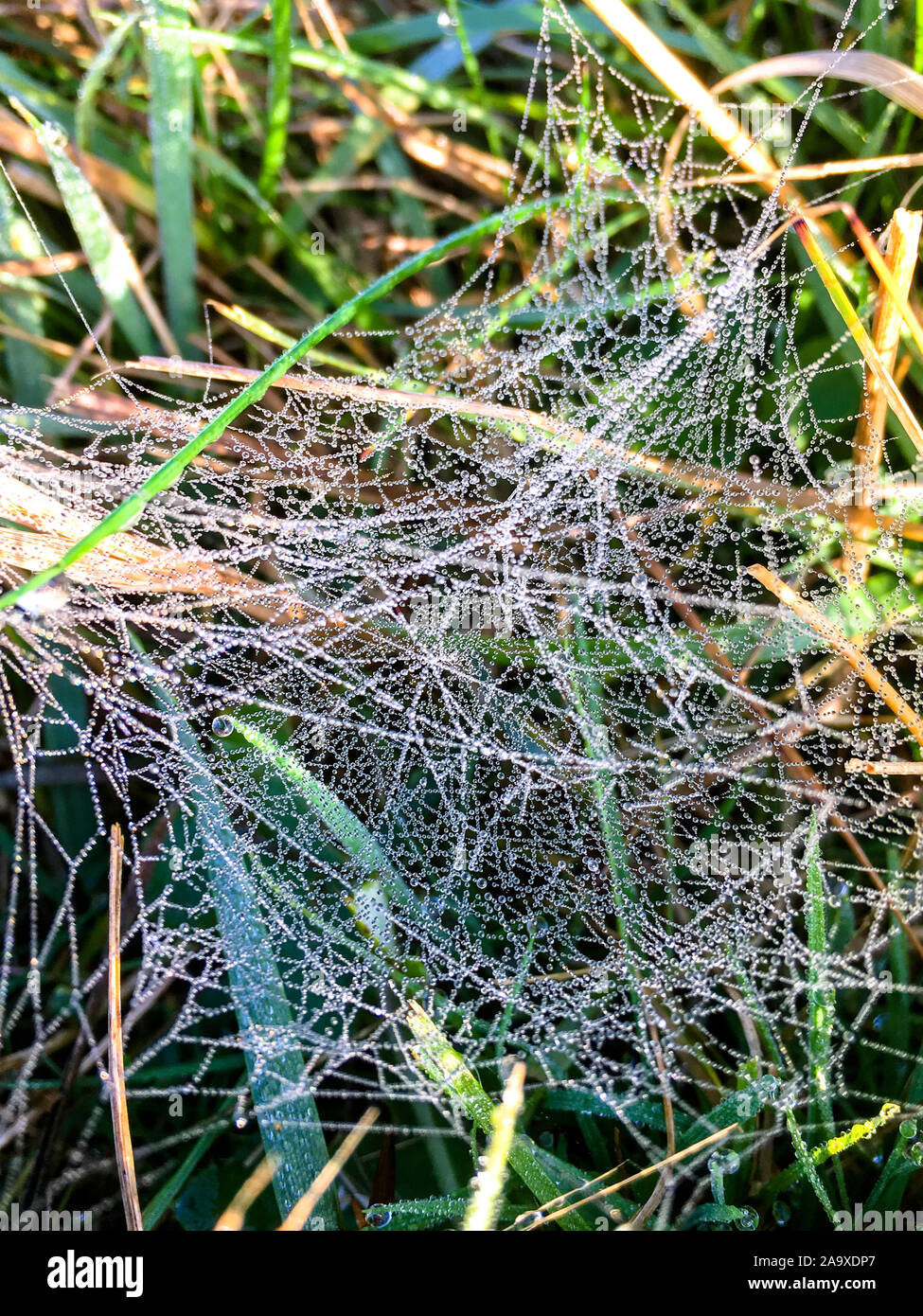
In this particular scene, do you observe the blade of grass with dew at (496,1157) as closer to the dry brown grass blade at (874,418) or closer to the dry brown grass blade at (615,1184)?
the dry brown grass blade at (615,1184)

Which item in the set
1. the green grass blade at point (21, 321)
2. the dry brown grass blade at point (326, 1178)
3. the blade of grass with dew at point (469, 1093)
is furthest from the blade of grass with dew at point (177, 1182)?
the green grass blade at point (21, 321)

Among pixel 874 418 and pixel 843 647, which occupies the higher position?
pixel 874 418

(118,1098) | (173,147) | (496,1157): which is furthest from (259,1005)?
(173,147)

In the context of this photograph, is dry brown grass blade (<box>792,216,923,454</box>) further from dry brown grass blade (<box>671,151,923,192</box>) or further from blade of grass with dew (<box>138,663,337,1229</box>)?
blade of grass with dew (<box>138,663,337,1229</box>)

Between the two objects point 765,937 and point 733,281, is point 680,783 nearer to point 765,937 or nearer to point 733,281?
point 765,937

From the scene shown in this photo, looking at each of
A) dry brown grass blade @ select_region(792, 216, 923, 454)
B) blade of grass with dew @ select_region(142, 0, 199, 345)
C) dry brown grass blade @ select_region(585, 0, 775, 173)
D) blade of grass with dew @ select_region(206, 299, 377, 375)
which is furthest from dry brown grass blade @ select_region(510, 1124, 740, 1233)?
blade of grass with dew @ select_region(142, 0, 199, 345)

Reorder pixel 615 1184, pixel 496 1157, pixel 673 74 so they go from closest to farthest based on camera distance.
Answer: pixel 496 1157, pixel 615 1184, pixel 673 74

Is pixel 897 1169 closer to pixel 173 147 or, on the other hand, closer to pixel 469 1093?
pixel 469 1093
